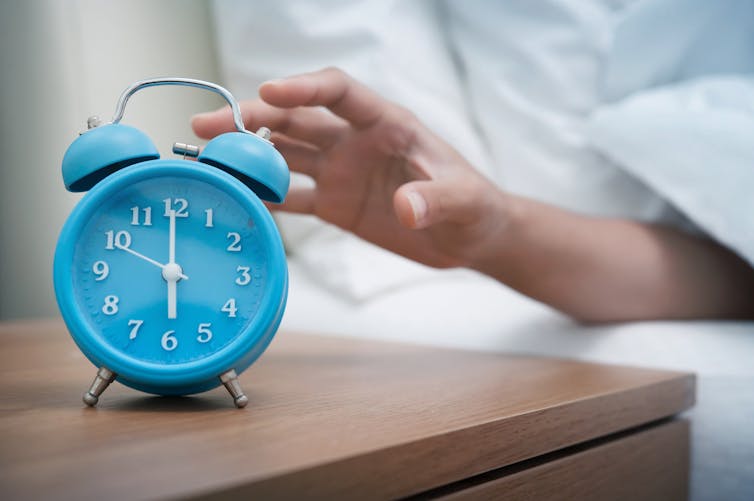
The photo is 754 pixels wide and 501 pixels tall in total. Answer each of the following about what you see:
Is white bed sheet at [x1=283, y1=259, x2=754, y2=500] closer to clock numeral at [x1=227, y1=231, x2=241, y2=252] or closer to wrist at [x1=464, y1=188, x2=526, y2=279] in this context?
wrist at [x1=464, y1=188, x2=526, y2=279]

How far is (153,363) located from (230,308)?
63 mm

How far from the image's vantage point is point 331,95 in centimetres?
69

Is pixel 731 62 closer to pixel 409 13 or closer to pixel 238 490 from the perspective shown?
pixel 409 13

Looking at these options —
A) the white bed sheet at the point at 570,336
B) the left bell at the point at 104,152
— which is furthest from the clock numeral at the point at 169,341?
the white bed sheet at the point at 570,336

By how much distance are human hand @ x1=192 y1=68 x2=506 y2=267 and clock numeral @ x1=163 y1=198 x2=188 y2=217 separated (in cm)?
19

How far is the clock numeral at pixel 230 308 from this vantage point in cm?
51

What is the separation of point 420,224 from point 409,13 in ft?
2.70

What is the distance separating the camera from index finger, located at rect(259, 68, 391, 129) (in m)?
0.66

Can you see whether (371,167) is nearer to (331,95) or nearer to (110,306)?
(331,95)

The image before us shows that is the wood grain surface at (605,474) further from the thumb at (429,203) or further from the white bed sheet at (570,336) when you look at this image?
the thumb at (429,203)

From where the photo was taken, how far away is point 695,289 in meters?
1.00

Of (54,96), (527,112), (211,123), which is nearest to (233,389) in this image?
(211,123)

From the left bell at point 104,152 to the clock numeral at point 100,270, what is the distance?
0.20 ft

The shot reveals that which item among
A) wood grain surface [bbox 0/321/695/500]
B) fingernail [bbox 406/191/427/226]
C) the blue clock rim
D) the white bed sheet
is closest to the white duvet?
the white bed sheet
